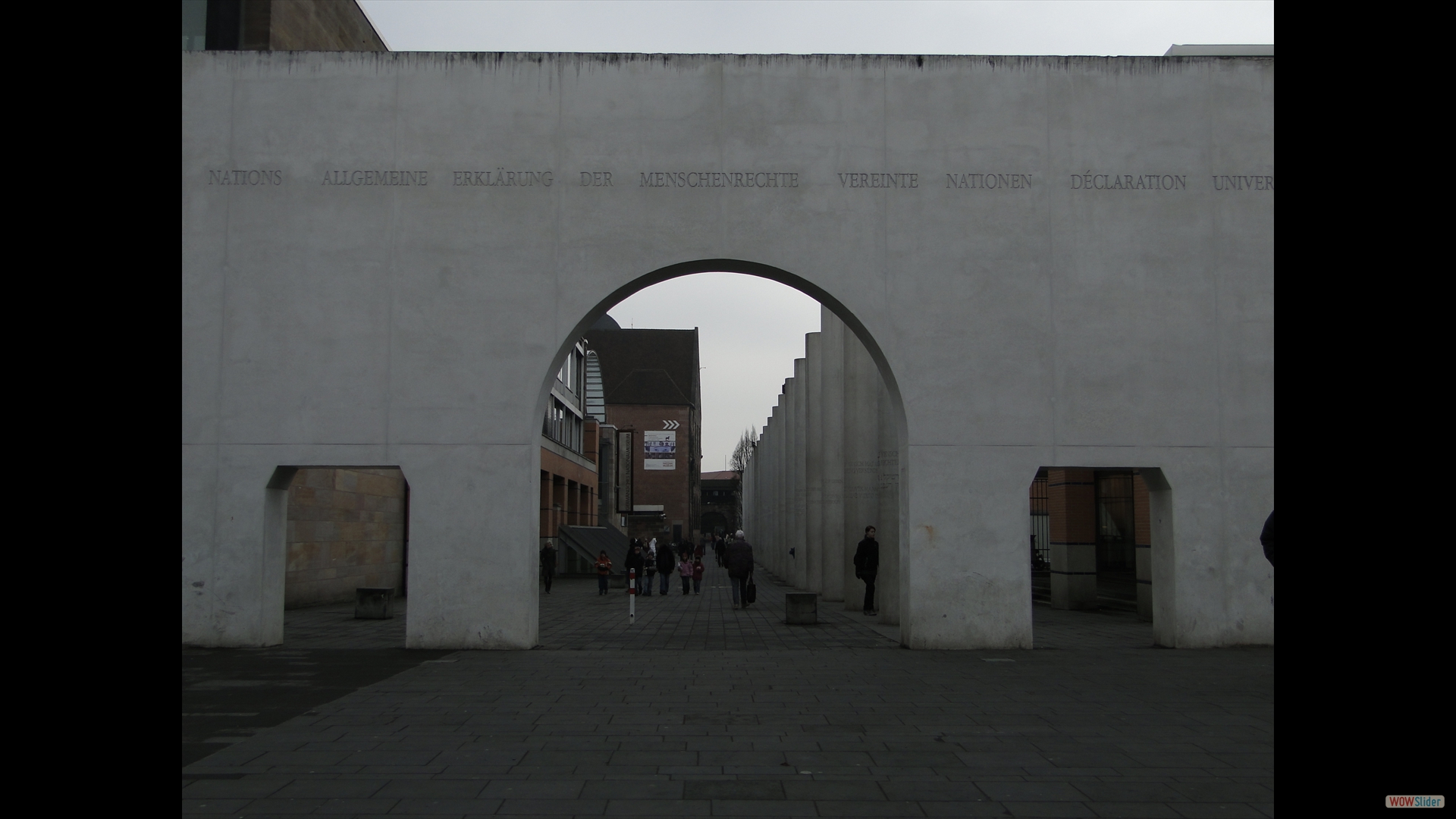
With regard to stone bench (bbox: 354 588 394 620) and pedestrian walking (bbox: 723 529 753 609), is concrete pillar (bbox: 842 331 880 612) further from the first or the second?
stone bench (bbox: 354 588 394 620)

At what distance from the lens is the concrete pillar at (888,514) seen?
18656 millimetres

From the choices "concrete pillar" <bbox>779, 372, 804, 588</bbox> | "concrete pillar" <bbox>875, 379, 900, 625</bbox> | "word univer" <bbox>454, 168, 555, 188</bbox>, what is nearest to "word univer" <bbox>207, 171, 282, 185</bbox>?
"word univer" <bbox>454, 168, 555, 188</bbox>

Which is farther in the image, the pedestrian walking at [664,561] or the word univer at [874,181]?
the pedestrian walking at [664,561]

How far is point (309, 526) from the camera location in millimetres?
21844

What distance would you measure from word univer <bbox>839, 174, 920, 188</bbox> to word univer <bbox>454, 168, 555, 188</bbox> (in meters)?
4.01

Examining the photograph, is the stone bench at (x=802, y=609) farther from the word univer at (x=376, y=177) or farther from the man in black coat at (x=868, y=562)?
the word univer at (x=376, y=177)

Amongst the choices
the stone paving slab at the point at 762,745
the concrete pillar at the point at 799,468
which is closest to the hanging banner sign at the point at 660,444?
the concrete pillar at the point at 799,468

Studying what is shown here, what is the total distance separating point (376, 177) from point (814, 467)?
56.8ft

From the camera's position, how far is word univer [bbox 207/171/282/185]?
1416 cm

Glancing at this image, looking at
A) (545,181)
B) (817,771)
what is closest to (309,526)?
(545,181)

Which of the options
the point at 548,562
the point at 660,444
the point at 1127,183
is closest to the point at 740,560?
the point at 548,562

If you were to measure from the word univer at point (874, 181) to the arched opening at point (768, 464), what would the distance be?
1.50m

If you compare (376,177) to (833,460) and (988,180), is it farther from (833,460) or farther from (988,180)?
(833,460)
